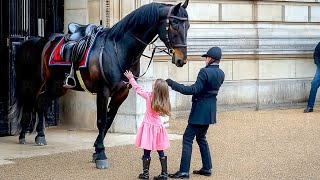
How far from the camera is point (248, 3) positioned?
55.9 ft

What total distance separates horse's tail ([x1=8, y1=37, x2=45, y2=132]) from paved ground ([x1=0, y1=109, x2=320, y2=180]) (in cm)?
65

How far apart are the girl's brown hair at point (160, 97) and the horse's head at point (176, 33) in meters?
0.61

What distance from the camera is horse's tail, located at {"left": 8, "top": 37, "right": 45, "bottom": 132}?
11680 millimetres

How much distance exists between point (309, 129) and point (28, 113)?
216 inches

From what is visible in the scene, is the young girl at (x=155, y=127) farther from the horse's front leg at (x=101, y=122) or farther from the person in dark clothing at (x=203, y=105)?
the horse's front leg at (x=101, y=122)

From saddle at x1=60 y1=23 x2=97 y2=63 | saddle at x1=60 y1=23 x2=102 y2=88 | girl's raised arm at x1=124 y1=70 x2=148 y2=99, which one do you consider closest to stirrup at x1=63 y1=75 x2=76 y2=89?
saddle at x1=60 y1=23 x2=102 y2=88

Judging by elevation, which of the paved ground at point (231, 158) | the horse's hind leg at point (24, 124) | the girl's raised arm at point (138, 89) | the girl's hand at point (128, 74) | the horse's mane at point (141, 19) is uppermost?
the horse's mane at point (141, 19)

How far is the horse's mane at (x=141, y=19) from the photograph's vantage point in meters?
9.39

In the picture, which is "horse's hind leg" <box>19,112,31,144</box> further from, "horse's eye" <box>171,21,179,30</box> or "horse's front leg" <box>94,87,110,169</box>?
"horse's eye" <box>171,21,179,30</box>

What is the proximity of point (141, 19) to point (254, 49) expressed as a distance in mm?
7854

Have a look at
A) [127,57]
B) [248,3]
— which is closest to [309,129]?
[248,3]

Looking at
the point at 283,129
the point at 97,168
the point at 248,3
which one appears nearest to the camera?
the point at 97,168

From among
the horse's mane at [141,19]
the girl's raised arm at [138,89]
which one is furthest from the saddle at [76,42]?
the girl's raised arm at [138,89]

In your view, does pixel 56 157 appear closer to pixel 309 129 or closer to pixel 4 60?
pixel 4 60
